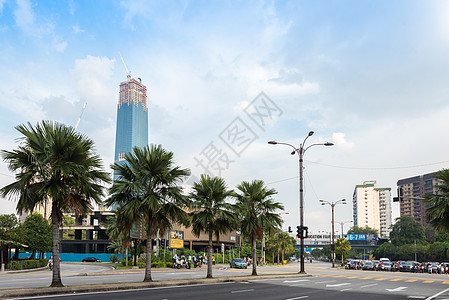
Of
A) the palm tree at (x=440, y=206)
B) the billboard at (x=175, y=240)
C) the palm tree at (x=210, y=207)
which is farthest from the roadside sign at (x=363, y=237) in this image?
the palm tree at (x=210, y=207)

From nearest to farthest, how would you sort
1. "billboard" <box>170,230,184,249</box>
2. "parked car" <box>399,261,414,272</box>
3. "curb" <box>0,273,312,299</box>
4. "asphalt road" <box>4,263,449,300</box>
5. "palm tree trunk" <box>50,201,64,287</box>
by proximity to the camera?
"curb" <box>0,273,312,299</box> < "asphalt road" <box>4,263,449,300</box> < "palm tree trunk" <box>50,201,64,287</box> < "parked car" <box>399,261,414,272</box> < "billboard" <box>170,230,184,249</box>

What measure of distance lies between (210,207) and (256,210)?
5.35 meters

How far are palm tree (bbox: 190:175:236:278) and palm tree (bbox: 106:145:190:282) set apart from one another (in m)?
4.24

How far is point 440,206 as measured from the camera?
28.4 metres

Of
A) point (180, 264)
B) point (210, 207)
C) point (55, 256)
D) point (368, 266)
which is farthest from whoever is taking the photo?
point (368, 266)

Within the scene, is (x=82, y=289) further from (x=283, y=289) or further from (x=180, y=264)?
(x=180, y=264)

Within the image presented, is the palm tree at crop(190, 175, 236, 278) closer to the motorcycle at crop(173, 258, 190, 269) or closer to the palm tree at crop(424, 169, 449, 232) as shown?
the palm tree at crop(424, 169, 449, 232)

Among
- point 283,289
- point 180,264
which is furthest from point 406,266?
point 283,289

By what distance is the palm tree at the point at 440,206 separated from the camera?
28234 mm

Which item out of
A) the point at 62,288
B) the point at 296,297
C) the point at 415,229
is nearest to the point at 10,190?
the point at 62,288

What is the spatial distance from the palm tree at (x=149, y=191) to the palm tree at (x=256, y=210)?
876 cm

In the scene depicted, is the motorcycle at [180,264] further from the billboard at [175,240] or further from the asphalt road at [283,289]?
the asphalt road at [283,289]

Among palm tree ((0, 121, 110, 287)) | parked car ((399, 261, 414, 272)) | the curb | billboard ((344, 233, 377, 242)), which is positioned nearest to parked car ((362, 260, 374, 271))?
parked car ((399, 261, 414, 272))

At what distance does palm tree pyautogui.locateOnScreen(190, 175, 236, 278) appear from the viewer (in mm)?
30734
